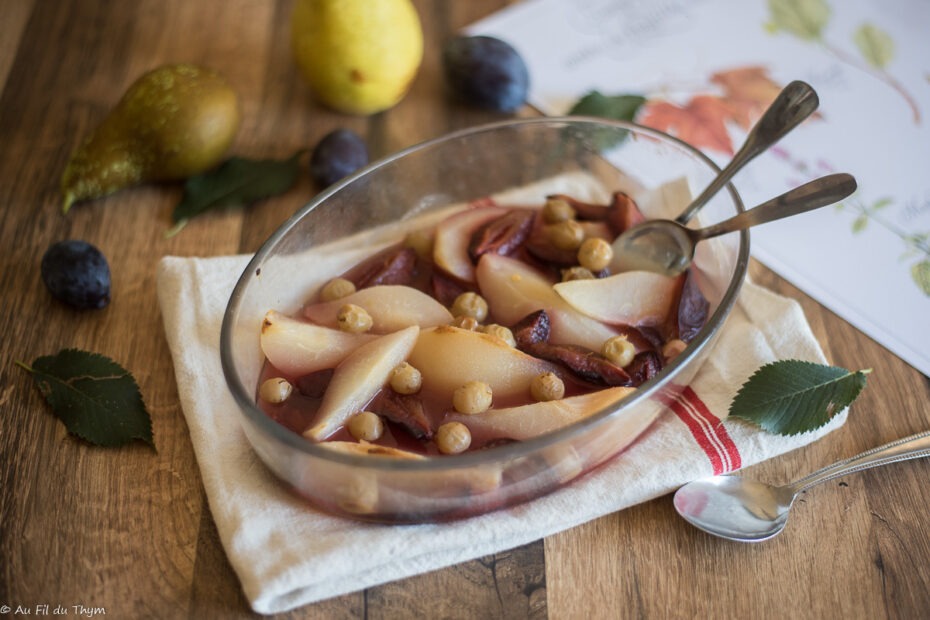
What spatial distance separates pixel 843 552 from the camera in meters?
1.33

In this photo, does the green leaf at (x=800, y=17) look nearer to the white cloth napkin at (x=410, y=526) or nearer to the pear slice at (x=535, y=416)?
the white cloth napkin at (x=410, y=526)

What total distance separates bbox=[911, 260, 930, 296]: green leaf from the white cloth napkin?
0.35m

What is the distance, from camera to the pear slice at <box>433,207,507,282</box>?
5.32 ft

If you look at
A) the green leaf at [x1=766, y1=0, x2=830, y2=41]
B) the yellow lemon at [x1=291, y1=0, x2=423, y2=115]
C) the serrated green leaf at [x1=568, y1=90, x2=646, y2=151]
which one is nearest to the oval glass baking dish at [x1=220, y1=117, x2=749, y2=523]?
the serrated green leaf at [x1=568, y1=90, x2=646, y2=151]

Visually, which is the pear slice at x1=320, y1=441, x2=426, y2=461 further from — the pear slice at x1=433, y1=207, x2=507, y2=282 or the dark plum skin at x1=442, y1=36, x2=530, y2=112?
the dark plum skin at x1=442, y1=36, x2=530, y2=112

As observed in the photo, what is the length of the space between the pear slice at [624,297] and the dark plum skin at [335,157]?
0.62m

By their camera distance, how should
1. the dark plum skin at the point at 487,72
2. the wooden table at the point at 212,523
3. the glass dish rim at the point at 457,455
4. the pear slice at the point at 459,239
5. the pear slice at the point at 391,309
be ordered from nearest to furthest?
the glass dish rim at the point at 457,455 → the wooden table at the point at 212,523 → the pear slice at the point at 391,309 → the pear slice at the point at 459,239 → the dark plum skin at the point at 487,72

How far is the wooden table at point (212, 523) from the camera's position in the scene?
128 cm

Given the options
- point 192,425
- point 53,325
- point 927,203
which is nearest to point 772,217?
point 927,203

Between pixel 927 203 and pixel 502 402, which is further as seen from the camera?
pixel 927 203

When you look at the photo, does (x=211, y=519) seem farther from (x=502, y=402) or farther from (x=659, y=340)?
(x=659, y=340)

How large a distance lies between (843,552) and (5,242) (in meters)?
1.65

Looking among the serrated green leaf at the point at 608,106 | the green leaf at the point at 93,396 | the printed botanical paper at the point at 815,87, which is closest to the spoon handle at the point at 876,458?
the printed botanical paper at the point at 815,87

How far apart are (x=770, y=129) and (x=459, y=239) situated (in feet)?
1.94
